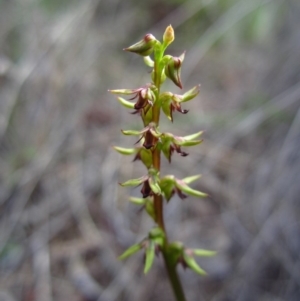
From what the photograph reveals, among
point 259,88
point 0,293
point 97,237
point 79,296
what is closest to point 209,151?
point 259,88

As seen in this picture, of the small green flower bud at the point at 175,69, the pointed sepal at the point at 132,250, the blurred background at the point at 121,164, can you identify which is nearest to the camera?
the small green flower bud at the point at 175,69

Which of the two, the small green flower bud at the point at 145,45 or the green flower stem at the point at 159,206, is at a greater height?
the small green flower bud at the point at 145,45

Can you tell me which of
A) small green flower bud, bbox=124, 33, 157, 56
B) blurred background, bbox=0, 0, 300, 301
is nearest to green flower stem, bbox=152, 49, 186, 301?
small green flower bud, bbox=124, 33, 157, 56

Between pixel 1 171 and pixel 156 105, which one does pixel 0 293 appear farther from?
pixel 156 105

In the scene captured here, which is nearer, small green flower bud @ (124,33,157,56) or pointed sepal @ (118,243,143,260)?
small green flower bud @ (124,33,157,56)

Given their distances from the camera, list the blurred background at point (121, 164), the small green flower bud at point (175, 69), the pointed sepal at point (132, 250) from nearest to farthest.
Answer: the small green flower bud at point (175, 69), the pointed sepal at point (132, 250), the blurred background at point (121, 164)

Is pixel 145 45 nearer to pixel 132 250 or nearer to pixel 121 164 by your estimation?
pixel 132 250

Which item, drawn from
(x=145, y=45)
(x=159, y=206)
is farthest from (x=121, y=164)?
(x=145, y=45)

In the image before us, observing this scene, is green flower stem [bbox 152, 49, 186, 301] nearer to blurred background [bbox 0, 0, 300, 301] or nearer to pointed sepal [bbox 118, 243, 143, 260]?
pointed sepal [bbox 118, 243, 143, 260]

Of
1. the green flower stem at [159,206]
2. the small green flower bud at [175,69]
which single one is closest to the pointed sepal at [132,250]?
the green flower stem at [159,206]

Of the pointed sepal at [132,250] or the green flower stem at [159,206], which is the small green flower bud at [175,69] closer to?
the green flower stem at [159,206]
